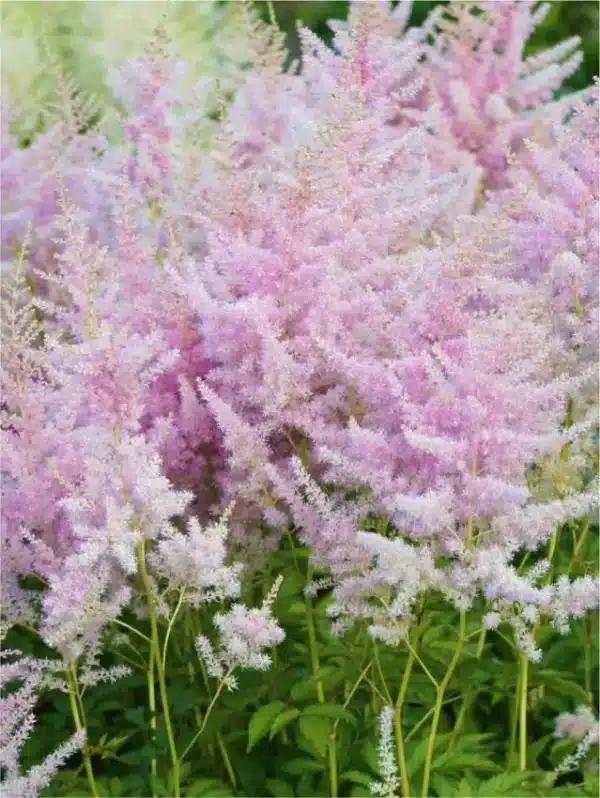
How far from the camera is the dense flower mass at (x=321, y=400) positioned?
231 centimetres

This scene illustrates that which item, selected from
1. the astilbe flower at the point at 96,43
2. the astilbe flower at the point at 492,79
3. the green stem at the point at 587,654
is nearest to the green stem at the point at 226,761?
the green stem at the point at 587,654

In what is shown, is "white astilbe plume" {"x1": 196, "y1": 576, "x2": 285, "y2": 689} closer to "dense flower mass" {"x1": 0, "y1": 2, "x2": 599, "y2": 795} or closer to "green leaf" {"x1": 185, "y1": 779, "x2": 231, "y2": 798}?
"dense flower mass" {"x1": 0, "y1": 2, "x2": 599, "y2": 795}

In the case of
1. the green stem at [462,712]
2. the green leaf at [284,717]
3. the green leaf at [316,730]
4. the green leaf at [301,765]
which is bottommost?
the green stem at [462,712]

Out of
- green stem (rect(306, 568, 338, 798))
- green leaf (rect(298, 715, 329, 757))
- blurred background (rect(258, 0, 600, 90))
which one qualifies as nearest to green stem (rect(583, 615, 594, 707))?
green stem (rect(306, 568, 338, 798))

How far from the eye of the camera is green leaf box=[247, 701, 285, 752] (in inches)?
103

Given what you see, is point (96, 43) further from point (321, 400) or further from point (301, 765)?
point (301, 765)

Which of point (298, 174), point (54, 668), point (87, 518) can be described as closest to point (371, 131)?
point (298, 174)

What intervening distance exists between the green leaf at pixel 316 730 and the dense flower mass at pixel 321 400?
19cm

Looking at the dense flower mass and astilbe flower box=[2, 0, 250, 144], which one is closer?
the dense flower mass

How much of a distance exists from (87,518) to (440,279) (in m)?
0.90

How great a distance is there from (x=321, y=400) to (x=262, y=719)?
2.41 ft

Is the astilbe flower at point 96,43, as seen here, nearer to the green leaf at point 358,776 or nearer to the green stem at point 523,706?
the green stem at point 523,706

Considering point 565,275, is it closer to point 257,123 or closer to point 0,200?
point 257,123

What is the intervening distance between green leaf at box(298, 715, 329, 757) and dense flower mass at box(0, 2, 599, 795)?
0.19 m
